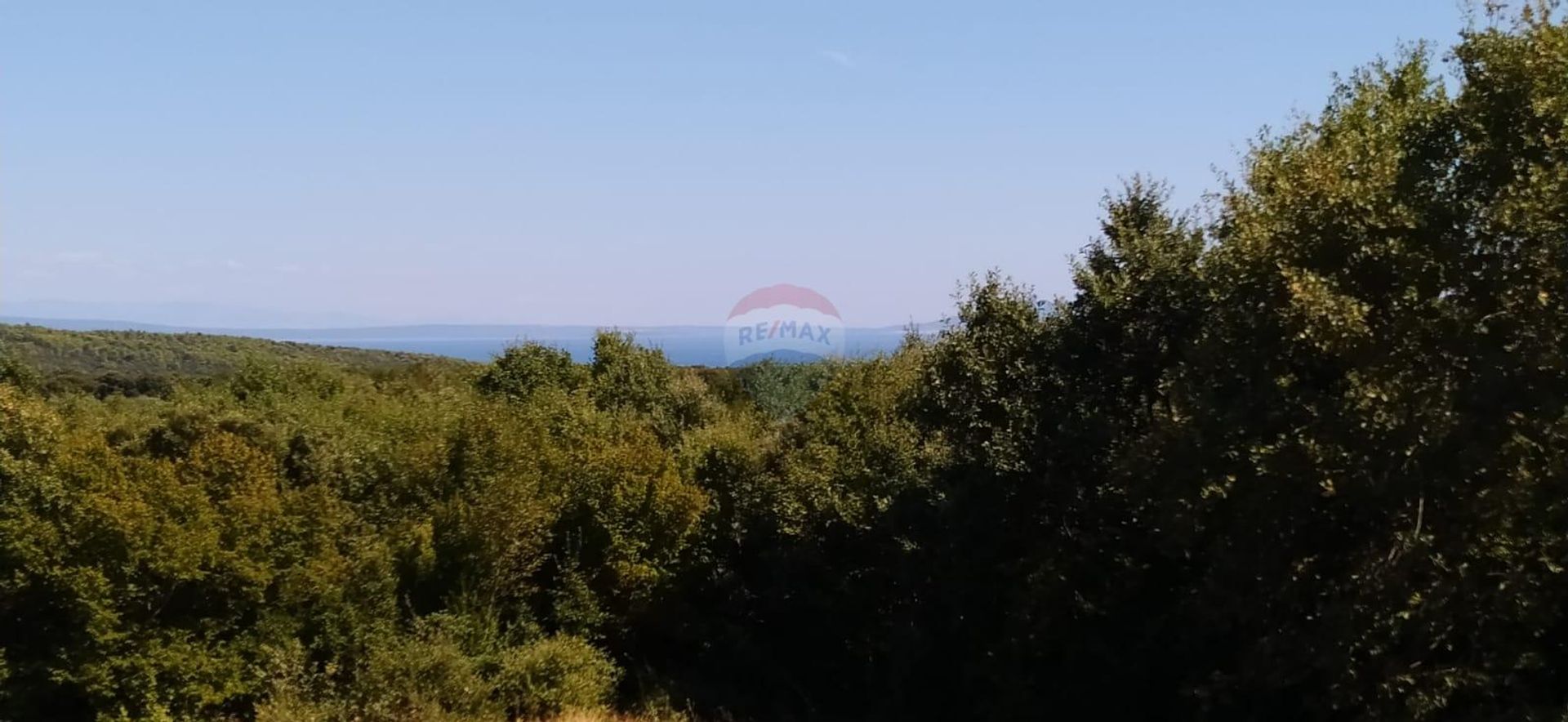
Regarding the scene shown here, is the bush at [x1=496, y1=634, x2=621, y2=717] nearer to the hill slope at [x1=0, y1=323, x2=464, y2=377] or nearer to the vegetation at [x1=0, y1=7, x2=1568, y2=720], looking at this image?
the vegetation at [x1=0, y1=7, x2=1568, y2=720]

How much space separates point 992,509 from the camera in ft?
53.0

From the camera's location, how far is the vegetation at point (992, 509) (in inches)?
358

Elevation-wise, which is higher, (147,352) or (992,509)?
(147,352)

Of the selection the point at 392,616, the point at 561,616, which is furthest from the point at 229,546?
the point at 561,616

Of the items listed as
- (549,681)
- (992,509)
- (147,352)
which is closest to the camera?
(992,509)

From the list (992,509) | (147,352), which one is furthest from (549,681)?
(147,352)

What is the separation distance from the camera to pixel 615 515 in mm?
21750

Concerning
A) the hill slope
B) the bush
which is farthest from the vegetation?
the hill slope

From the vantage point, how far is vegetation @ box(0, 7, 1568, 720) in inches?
358

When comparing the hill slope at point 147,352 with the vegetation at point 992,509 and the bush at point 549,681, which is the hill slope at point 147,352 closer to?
the vegetation at point 992,509

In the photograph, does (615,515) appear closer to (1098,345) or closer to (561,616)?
(561,616)

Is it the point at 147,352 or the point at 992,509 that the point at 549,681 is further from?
the point at 147,352

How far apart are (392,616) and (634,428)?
7.70 m

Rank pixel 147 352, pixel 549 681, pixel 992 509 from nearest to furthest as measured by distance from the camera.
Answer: pixel 992 509
pixel 549 681
pixel 147 352
